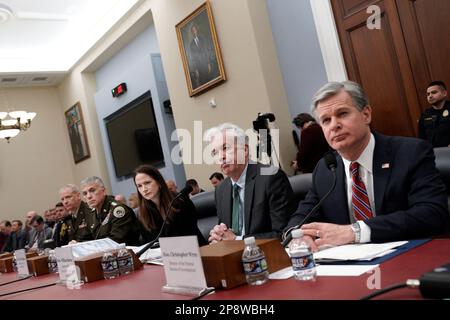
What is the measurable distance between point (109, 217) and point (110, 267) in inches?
63.9

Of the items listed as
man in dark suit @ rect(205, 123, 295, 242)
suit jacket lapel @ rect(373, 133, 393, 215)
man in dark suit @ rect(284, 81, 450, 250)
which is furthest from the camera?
man in dark suit @ rect(205, 123, 295, 242)

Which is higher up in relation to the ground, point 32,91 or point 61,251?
point 32,91

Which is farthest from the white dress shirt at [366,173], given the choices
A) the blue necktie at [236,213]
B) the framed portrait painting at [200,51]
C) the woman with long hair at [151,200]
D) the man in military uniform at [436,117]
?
the framed portrait painting at [200,51]

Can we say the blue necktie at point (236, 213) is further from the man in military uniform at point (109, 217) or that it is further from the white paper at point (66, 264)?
the man in military uniform at point (109, 217)

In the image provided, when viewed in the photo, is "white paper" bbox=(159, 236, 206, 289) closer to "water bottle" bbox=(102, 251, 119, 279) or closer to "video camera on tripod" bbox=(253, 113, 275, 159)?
"water bottle" bbox=(102, 251, 119, 279)

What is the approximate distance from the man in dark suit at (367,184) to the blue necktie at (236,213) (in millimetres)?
562

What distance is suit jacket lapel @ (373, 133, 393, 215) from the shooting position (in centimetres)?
171

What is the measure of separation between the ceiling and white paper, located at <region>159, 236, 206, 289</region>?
6.14 metres

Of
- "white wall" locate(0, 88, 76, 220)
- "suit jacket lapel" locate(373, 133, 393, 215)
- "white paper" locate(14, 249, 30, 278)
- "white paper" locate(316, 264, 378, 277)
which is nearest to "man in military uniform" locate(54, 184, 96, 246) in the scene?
"white paper" locate(14, 249, 30, 278)

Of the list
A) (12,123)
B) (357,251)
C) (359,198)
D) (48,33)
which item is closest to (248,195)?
(359,198)

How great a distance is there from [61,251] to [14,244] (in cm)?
727

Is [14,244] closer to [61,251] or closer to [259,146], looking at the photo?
[259,146]

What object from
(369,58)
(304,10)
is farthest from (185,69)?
(369,58)
